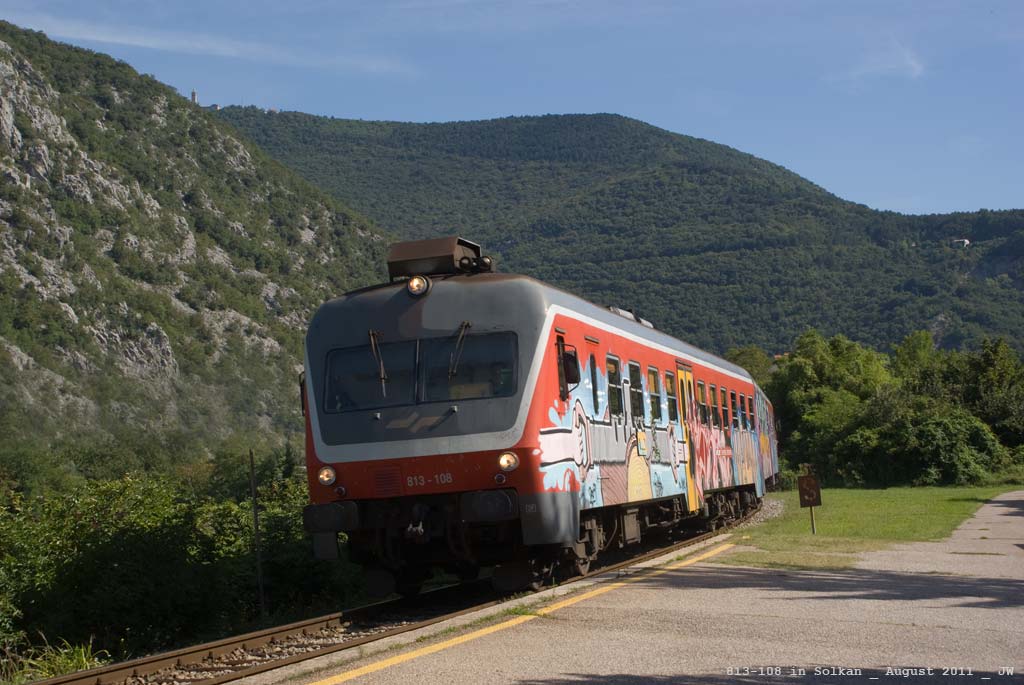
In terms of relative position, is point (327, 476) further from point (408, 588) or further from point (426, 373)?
point (408, 588)

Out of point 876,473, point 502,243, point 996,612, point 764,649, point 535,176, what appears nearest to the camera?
point 764,649

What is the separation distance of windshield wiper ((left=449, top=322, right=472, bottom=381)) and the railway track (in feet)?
7.37

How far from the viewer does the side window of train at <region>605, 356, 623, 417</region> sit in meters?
13.9

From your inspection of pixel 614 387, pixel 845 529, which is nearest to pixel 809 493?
pixel 845 529

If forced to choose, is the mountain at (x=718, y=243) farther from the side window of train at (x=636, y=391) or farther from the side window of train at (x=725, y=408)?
the side window of train at (x=636, y=391)

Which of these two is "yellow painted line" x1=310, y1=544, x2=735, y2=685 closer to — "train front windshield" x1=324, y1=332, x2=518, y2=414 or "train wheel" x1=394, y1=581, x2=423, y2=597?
"train wheel" x1=394, y1=581, x2=423, y2=597

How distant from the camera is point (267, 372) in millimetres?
99125

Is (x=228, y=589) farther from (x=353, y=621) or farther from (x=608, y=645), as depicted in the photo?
(x=608, y=645)

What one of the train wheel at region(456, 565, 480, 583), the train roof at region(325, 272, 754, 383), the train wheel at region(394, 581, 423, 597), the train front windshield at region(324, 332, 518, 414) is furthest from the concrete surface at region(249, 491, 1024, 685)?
the train roof at region(325, 272, 754, 383)

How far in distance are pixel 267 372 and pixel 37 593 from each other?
82010 millimetres

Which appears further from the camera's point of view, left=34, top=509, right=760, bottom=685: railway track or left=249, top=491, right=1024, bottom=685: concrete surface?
left=34, top=509, right=760, bottom=685: railway track

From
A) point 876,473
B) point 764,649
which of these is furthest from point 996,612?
point 876,473

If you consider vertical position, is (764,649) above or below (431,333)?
below

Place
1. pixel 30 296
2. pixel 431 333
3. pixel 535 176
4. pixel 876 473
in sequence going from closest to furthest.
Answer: pixel 431 333 < pixel 876 473 < pixel 30 296 < pixel 535 176
